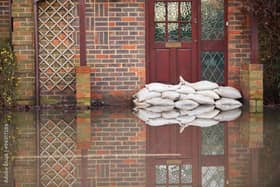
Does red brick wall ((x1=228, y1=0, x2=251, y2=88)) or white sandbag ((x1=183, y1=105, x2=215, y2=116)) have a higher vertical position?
red brick wall ((x1=228, y1=0, x2=251, y2=88))

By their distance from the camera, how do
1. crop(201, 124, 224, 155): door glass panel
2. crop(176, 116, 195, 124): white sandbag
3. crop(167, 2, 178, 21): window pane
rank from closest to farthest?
1. crop(201, 124, 224, 155): door glass panel
2. crop(176, 116, 195, 124): white sandbag
3. crop(167, 2, 178, 21): window pane

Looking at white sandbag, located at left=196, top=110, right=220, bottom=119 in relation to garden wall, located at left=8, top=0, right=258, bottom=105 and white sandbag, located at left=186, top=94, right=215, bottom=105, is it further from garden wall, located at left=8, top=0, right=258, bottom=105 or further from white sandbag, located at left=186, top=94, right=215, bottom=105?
garden wall, located at left=8, top=0, right=258, bottom=105

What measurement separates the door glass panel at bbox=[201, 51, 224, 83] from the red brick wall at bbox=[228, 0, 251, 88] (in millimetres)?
194

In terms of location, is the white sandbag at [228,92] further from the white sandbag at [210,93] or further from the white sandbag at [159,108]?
the white sandbag at [159,108]

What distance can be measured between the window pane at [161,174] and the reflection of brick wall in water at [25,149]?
1.21 m

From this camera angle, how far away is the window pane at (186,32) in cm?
1430

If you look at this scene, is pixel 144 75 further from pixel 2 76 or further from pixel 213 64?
pixel 2 76

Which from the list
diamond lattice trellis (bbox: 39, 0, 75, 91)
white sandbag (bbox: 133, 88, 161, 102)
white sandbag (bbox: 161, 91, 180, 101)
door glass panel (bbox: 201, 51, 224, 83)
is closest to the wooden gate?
diamond lattice trellis (bbox: 39, 0, 75, 91)

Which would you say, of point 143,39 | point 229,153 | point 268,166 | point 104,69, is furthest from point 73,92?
point 268,166

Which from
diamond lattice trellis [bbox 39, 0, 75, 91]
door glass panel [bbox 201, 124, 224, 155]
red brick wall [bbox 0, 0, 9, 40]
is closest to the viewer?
door glass panel [bbox 201, 124, 224, 155]

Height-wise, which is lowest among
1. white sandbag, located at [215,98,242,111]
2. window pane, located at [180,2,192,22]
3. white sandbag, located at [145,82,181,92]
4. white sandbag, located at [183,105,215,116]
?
white sandbag, located at [183,105,215,116]

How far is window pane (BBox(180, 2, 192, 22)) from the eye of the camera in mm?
14297

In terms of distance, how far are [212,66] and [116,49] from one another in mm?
1886

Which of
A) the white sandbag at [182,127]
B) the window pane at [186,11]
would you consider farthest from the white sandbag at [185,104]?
the white sandbag at [182,127]
